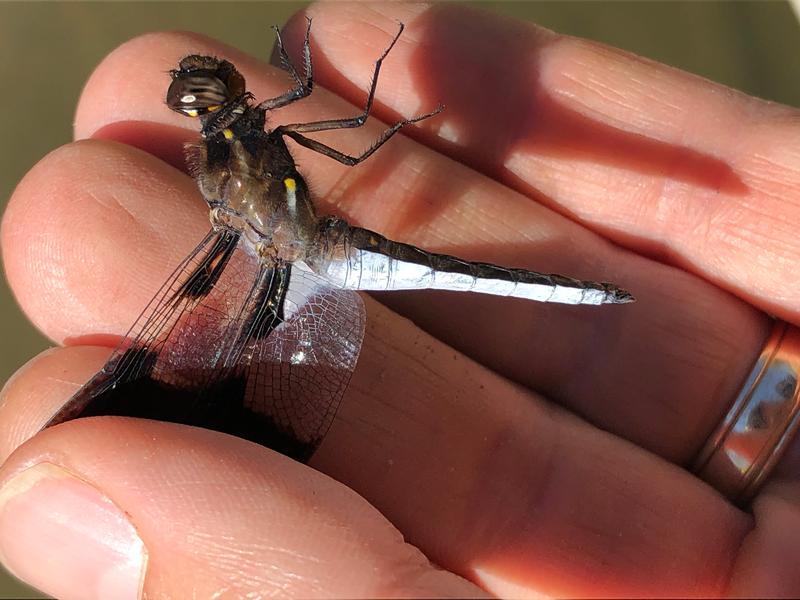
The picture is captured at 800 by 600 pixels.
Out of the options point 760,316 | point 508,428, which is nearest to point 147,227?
point 508,428

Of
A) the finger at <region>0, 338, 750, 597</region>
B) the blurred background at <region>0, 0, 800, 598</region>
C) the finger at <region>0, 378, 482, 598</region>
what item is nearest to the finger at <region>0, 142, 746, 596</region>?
the finger at <region>0, 338, 750, 597</region>

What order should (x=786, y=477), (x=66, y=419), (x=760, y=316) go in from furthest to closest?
(x=760, y=316) < (x=786, y=477) < (x=66, y=419)

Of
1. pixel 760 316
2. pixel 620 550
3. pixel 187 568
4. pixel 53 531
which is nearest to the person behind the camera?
pixel 187 568

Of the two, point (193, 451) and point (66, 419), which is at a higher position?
point (193, 451)

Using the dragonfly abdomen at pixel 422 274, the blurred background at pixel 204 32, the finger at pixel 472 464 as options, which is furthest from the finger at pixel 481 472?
the blurred background at pixel 204 32

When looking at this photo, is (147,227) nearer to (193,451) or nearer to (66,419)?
(66,419)

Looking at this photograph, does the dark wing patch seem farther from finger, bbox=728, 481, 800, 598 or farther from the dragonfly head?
finger, bbox=728, 481, 800, 598

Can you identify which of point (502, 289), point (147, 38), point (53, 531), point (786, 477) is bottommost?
point (786, 477)
